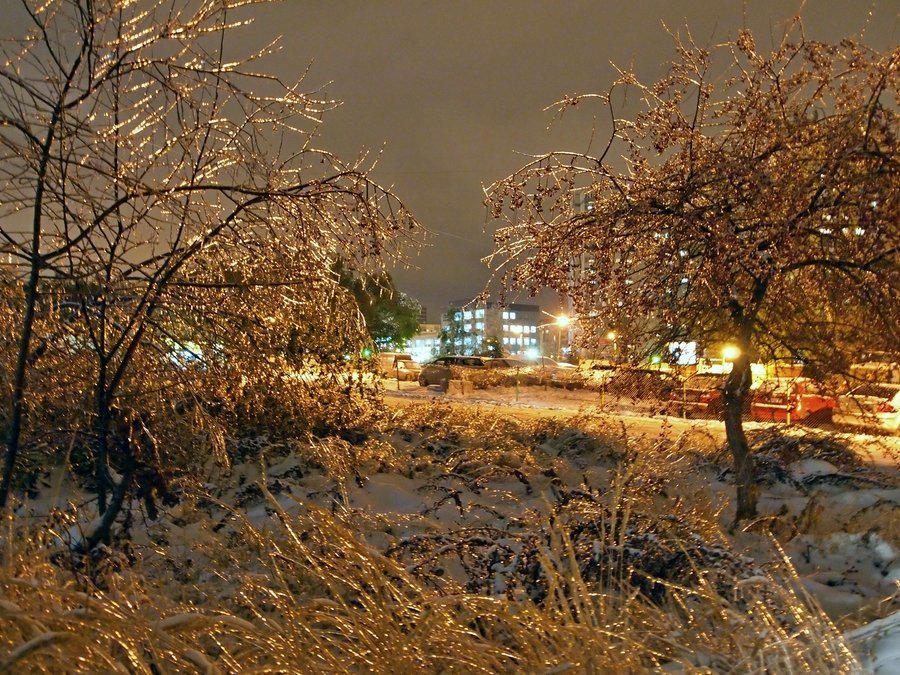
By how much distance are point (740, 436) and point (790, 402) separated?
5.65 ft

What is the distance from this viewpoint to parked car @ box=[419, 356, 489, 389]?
31.3 m

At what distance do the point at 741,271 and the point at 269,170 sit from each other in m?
4.02

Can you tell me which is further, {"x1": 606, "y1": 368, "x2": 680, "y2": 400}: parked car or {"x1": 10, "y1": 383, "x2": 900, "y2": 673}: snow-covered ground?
{"x1": 606, "y1": 368, "x2": 680, "y2": 400}: parked car

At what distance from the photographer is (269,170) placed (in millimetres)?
5461

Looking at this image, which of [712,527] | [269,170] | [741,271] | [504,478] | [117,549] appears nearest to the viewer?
[269,170]

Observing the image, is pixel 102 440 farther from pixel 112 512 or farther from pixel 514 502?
pixel 514 502

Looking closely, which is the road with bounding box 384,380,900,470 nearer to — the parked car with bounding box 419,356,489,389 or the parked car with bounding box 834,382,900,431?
the parked car with bounding box 834,382,900,431

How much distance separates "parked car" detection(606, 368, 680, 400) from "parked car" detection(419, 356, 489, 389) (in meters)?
21.6

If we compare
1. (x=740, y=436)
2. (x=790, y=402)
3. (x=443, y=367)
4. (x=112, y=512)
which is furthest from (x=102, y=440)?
(x=443, y=367)

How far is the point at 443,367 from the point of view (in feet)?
105

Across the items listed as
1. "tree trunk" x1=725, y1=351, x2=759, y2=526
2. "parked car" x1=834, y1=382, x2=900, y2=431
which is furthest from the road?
"tree trunk" x1=725, y1=351, x2=759, y2=526

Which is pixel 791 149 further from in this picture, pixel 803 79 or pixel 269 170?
pixel 269 170

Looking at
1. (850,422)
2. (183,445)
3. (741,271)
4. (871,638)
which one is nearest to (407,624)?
(871,638)

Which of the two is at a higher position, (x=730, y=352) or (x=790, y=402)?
(x=730, y=352)
